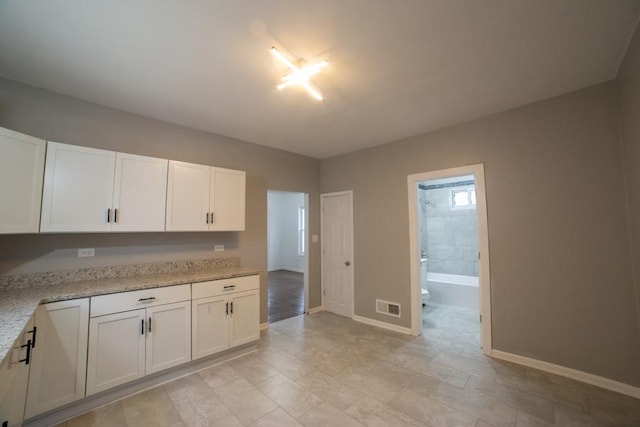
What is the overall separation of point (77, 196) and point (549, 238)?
4543 millimetres

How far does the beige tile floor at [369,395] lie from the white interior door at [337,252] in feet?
4.16

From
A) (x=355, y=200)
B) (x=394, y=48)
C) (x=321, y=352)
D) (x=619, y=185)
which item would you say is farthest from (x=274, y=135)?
(x=619, y=185)

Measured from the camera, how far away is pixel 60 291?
2.04 metres

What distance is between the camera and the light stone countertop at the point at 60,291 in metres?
1.38

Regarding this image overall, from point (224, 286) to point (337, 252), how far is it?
7.29ft

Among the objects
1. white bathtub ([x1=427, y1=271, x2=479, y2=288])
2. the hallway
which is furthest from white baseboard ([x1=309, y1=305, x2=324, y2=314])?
white bathtub ([x1=427, y1=271, x2=479, y2=288])

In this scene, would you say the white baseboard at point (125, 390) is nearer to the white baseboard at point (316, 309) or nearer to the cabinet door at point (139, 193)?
the cabinet door at point (139, 193)

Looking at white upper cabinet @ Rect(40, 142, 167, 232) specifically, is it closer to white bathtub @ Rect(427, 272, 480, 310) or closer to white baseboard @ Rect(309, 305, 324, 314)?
white baseboard @ Rect(309, 305, 324, 314)

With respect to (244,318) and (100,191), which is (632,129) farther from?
(100,191)

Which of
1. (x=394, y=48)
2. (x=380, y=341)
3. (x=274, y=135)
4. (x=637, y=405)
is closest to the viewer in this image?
(x=394, y=48)

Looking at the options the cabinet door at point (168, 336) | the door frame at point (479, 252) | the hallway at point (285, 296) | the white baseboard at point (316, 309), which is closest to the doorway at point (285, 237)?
the hallway at point (285, 296)

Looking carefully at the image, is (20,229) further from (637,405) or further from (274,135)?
(637,405)

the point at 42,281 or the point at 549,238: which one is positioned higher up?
the point at 549,238

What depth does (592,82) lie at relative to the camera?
7.70ft
